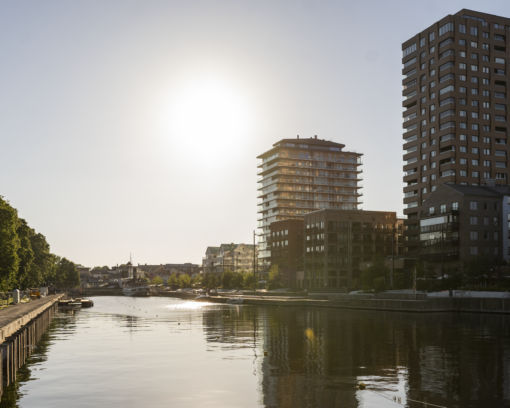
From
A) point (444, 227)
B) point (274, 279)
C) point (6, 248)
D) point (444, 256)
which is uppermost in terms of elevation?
point (444, 227)

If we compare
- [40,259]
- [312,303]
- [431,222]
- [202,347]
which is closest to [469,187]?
[431,222]

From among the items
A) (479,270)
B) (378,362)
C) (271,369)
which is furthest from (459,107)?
(271,369)

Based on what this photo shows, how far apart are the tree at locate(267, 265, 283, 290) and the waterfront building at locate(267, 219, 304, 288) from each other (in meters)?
3.74

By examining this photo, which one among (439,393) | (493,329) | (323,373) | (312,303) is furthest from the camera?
(312,303)

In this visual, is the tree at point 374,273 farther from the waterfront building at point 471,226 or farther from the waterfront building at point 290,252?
the waterfront building at point 290,252

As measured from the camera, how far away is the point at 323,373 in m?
30.7

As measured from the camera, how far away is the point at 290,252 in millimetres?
184000

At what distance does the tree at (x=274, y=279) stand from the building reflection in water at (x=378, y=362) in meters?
108

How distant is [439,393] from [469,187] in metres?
110

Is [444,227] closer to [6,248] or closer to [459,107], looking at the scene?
[459,107]

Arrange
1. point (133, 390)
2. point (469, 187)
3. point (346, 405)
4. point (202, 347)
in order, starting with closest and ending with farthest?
point (346, 405) → point (133, 390) → point (202, 347) → point (469, 187)

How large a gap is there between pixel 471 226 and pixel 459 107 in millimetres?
45634

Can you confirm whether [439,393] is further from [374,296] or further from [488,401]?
[374,296]

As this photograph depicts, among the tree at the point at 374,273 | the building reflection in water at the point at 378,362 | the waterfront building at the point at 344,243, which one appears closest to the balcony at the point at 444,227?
the tree at the point at 374,273
